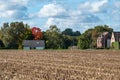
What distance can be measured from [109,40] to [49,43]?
22346 mm

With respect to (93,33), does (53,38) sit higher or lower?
lower

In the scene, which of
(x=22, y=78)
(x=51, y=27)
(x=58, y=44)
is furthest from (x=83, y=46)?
(x=22, y=78)

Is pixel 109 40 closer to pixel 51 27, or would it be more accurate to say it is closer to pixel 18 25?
pixel 51 27

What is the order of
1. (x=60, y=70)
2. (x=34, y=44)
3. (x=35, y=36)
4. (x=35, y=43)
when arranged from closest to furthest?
(x=60, y=70)
(x=35, y=43)
(x=34, y=44)
(x=35, y=36)

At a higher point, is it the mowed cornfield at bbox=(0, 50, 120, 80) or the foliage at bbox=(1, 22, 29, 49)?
the foliage at bbox=(1, 22, 29, 49)

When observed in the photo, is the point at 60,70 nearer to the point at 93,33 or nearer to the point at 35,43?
the point at 35,43

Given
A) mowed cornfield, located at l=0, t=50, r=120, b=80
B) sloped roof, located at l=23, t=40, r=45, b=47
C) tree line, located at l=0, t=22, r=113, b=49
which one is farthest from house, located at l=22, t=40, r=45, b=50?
mowed cornfield, located at l=0, t=50, r=120, b=80

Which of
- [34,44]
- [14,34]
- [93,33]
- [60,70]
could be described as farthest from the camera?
[93,33]

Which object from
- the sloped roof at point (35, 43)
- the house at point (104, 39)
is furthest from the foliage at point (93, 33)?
the sloped roof at point (35, 43)

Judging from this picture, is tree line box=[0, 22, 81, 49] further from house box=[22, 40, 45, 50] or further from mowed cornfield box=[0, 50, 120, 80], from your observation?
mowed cornfield box=[0, 50, 120, 80]

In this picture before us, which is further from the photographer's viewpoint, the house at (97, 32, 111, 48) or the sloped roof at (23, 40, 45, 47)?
the house at (97, 32, 111, 48)

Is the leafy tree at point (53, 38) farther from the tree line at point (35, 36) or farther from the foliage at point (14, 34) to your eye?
the foliage at point (14, 34)

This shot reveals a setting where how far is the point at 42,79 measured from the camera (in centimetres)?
1806

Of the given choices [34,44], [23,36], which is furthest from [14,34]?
[34,44]
